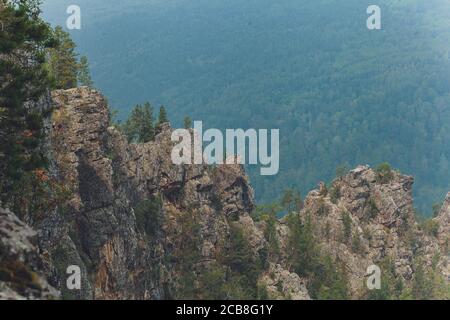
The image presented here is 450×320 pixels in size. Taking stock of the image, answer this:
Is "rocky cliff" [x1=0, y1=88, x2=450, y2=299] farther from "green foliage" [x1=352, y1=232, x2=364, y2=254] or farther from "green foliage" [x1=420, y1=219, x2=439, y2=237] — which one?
"green foliage" [x1=420, y1=219, x2=439, y2=237]

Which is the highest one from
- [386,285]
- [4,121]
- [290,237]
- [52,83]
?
[52,83]

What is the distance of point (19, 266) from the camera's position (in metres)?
33.8

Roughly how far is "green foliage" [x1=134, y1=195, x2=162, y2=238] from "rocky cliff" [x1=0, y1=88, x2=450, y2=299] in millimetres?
123

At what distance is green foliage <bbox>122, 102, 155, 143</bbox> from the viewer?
98531 mm

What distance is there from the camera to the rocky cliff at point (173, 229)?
59531mm

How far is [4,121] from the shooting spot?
166 ft

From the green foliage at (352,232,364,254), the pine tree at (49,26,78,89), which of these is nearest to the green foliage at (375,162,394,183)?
the green foliage at (352,232,364,254)

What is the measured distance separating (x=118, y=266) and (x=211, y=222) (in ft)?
91.9

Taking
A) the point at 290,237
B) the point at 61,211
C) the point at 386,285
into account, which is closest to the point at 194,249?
the point at 290,237

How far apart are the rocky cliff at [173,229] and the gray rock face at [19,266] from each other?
70 mm

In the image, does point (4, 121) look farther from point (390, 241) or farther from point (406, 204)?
point (406, 204)

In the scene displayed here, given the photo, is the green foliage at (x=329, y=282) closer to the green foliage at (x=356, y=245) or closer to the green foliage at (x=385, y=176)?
the green foliage at (x=356, y=245)

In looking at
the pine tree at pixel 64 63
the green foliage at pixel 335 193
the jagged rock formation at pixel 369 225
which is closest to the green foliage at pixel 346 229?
the jagged rock formation at pixel 369 225

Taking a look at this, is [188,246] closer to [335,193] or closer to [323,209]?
[323,209]
